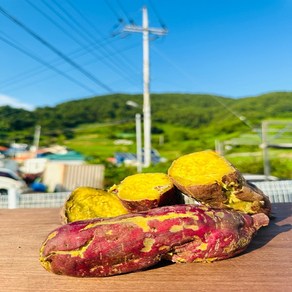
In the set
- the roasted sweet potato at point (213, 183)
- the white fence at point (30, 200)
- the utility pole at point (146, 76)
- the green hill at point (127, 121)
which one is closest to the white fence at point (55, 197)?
the white fence at point (30, 200)

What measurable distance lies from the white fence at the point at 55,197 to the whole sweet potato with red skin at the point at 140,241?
5.21 ft

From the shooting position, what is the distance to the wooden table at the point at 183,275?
0.76 m

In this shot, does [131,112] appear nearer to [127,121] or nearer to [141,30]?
[127,121]

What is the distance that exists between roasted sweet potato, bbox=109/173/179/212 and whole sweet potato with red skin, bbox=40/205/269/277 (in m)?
0.14

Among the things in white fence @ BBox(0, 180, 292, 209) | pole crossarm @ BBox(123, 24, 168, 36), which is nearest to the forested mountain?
pole crossarm @ BBox(123, 24, 168, 36)

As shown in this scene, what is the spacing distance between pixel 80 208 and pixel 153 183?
23cm

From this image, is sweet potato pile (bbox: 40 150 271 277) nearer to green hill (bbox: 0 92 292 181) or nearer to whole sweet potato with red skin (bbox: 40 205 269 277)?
whole sweet potato with red skin (bbox: 40 205 269 277)

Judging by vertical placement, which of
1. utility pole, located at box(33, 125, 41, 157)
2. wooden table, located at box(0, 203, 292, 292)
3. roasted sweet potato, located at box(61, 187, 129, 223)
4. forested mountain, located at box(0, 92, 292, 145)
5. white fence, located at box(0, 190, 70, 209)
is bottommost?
wooden table, located at box(0, 203, 292, 292)

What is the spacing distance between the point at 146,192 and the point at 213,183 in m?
0.18

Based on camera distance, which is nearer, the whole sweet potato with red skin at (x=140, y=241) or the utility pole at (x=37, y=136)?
the whole sweet potato with red skin at (x=140, y=241)

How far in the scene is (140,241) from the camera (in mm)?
833

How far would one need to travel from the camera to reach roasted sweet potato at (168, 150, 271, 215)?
3.38ft

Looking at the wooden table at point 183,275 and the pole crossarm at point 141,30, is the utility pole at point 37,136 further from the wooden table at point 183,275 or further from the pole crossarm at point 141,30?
the wooden table at point 183,275

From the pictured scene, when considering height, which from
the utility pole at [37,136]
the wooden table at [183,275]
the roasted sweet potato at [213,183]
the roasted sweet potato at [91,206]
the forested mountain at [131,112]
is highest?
the forested mountain at [131,112]
